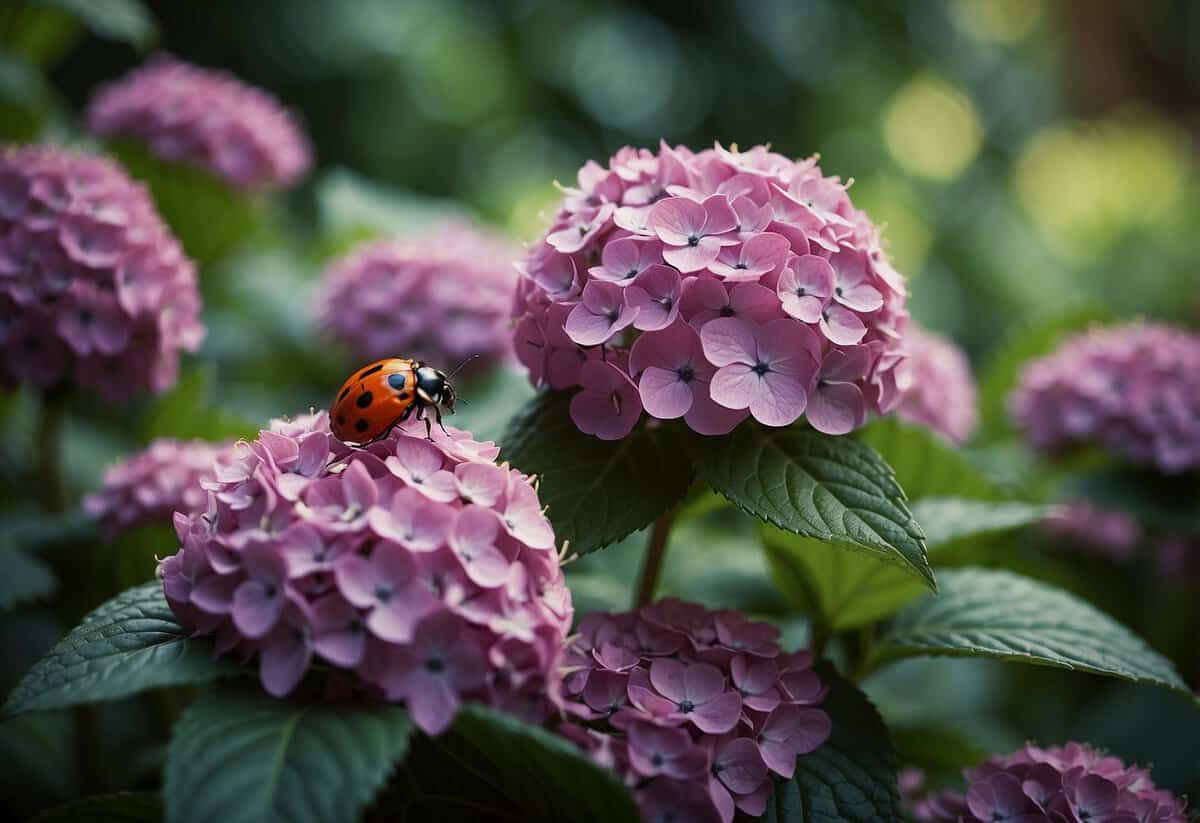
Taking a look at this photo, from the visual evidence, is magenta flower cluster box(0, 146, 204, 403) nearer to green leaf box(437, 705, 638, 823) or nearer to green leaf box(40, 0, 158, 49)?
green leaf box(40, 0, 158, 49)

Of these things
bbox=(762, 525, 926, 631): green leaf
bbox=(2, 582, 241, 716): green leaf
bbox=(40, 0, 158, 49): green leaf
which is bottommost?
bbox=(2, 582, 241, 716): green leaf

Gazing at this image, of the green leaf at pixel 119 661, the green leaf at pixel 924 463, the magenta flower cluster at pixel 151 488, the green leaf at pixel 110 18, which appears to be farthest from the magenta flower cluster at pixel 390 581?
the green leaf at pixel 110 18

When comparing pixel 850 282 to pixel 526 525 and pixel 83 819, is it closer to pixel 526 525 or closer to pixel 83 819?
pixel 526 525

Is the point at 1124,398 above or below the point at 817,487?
above

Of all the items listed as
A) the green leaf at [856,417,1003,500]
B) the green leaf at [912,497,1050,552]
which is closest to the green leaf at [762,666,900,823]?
the green leaf at [912,497,1050,552]

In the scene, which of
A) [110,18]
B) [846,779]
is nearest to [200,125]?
[110,18]

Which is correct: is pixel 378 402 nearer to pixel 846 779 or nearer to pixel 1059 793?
pixel 846 779

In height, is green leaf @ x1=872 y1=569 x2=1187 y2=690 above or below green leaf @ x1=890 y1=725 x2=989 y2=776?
above
